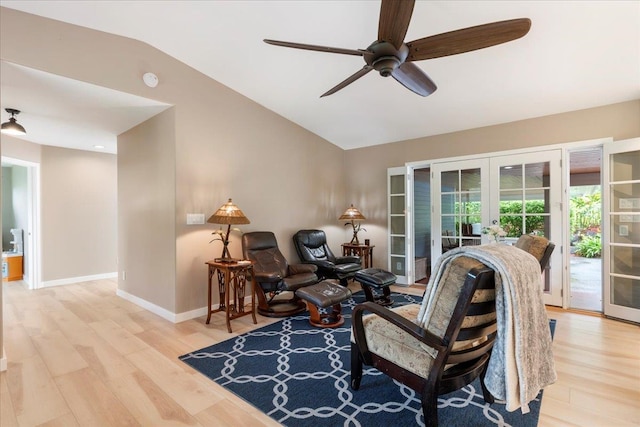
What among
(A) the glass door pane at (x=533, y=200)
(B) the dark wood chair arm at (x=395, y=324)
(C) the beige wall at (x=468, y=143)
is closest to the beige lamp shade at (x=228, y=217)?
(B) the dark wood chair arm at (x=395, y=324)

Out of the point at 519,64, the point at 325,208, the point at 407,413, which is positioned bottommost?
the point at 407,413

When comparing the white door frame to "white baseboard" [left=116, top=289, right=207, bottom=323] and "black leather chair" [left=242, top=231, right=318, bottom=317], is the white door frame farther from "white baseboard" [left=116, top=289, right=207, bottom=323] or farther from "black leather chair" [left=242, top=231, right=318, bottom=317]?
"black leather chair" [left=242, top=231, right=318, bottom=317]

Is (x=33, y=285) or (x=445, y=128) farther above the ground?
(x=445, y=128)

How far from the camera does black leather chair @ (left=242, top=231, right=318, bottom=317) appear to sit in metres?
3.57

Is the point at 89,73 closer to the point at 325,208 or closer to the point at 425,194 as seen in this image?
the point at 325,208

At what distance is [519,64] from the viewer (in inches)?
120

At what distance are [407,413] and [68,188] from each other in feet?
20.7

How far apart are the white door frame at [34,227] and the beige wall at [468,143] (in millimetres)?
5399

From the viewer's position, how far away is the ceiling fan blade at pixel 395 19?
159 cm

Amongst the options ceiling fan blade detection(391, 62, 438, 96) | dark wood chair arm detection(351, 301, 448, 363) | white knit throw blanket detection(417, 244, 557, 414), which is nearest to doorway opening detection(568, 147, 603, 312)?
ceiling fan blade detection(391, 62, 438, 96)

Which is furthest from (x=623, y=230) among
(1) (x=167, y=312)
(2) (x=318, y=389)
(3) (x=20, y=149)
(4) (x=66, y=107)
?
(3) (x=20, y=149)

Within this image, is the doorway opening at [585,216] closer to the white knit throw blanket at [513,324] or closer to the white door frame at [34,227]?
the white knit throw blanket at [513,324]

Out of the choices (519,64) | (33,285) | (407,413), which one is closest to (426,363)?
(407,413)

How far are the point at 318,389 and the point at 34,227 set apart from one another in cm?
564
